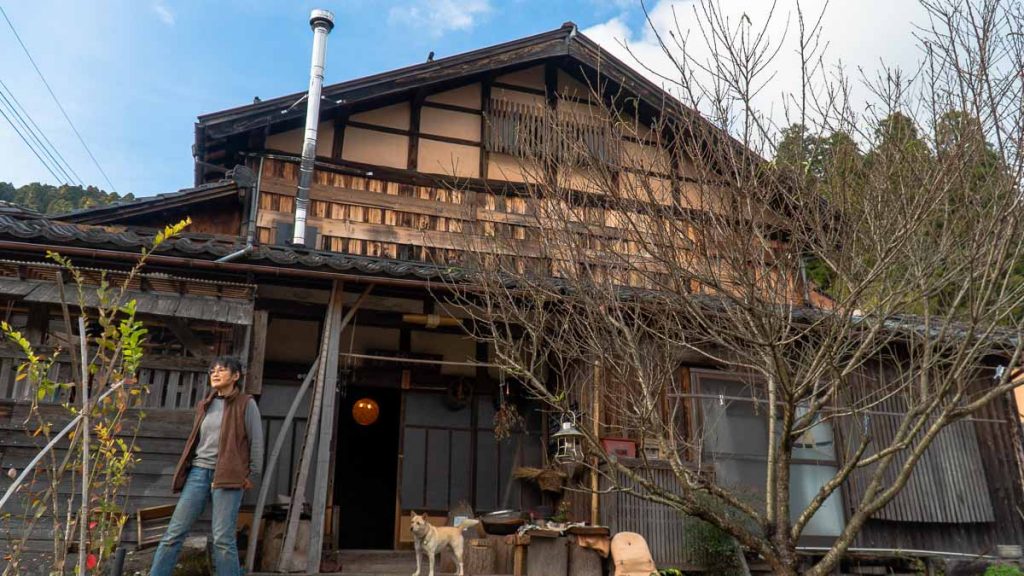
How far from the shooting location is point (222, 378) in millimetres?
5816

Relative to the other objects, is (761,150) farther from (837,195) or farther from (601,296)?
(601,296)

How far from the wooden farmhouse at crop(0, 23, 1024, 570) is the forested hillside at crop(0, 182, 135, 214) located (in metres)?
15.5

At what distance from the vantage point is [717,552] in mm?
8227

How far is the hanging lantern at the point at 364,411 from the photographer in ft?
36.2

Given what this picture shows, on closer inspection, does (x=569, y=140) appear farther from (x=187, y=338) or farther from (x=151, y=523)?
(x=151, y=523)

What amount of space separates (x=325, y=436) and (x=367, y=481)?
204 inches

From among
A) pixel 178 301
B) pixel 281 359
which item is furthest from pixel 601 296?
pixel 281 359

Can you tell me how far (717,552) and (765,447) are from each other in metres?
1.88

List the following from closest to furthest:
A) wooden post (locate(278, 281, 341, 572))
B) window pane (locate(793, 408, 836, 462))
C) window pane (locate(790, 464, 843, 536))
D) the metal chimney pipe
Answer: wooden post (locate(278, 281, 341, 572)) → window pane (locate(790, 464, 843, 536)) → window pane (locate(793, 408, 836, 462)) → the metal chimney pipe

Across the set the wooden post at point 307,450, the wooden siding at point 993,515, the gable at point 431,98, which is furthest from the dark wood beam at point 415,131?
the wooden siding at point 993,515

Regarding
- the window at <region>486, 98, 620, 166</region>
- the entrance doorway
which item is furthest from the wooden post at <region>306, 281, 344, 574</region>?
the entrance doorway

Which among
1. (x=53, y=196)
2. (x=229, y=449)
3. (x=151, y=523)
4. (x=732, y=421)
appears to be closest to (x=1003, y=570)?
(x=732, y=421)

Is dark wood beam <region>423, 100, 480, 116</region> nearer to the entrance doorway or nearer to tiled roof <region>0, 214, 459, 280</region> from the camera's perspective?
tiled roof <region>0, 214, 459, 280</region>

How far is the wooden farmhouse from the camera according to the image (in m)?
7.84
